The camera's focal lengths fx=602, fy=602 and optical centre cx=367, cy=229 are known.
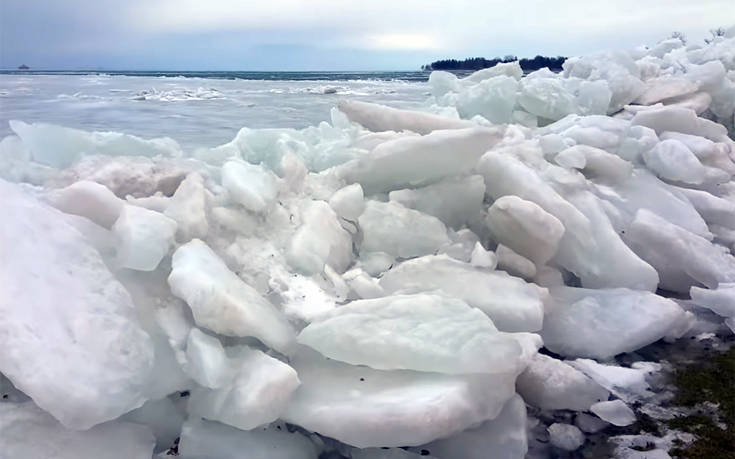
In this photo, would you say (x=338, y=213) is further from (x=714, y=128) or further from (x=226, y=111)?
(x=226, y=111)

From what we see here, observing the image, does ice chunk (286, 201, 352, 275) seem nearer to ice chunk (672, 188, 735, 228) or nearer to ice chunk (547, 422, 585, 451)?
ice chunk (547, 422, 585, 451)

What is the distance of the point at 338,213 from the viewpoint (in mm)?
2156

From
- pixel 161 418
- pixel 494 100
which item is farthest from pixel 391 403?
pixel 494 100

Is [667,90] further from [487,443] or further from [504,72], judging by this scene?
[487,443]

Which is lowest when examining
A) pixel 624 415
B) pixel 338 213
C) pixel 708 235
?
pixel 624 415

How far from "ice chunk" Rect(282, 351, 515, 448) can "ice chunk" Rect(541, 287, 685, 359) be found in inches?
20.0

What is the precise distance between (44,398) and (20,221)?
505 mm

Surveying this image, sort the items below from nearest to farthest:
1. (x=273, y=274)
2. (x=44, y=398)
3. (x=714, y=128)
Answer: (x=44, y=398)
(x=273, y=274)
(x=714, y=128)

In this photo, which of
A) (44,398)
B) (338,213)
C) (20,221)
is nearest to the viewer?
(44,398)

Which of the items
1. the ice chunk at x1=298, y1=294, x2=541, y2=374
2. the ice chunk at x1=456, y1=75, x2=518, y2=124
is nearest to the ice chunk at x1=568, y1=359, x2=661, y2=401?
the ice chunk at x1=298, y1=294, x2=541, y2=374

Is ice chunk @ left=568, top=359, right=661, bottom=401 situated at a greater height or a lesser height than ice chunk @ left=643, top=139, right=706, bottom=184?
lesser

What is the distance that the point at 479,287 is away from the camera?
1.82 meters

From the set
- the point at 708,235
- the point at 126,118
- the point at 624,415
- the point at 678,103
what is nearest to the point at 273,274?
the point at 624,415

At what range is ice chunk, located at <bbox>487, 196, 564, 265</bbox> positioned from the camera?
2.04 metres
